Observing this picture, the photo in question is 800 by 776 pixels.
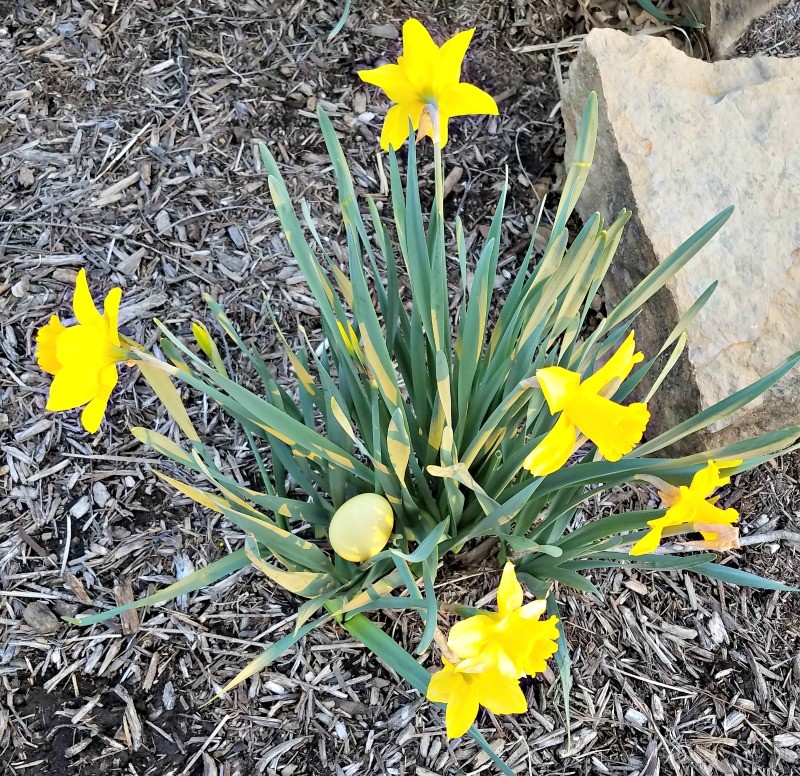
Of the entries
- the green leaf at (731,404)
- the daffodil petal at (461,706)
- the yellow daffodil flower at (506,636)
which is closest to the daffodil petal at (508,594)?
the yellow daffodil flower at (506,636)

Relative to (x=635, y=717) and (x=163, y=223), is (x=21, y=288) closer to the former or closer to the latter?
(x=163, y=223)

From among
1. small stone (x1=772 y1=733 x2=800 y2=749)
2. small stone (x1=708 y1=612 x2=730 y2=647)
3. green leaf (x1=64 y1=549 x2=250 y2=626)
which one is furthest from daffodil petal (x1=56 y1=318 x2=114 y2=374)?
small stone (x1=772 y1=733 x2=800 y2=749)

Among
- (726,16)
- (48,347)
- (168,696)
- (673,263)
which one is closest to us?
(48,347)

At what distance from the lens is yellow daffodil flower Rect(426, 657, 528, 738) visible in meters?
0.92

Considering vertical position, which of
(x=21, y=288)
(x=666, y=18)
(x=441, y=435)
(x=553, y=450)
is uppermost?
(x=666, y=18)

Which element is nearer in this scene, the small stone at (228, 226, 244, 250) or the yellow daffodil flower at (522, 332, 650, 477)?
the yellow daffodil flower at (522, 332, 650, 477)

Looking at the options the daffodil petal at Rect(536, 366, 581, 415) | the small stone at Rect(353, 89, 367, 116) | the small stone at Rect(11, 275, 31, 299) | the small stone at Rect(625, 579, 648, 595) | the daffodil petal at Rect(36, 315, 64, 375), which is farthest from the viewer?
the small stone at Rect(353, 89, 367, 116)

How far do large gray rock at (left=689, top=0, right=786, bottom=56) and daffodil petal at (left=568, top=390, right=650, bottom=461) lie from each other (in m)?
2.06

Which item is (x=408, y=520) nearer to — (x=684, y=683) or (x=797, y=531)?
(x=684, y=683)

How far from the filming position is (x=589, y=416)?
33.5 inches

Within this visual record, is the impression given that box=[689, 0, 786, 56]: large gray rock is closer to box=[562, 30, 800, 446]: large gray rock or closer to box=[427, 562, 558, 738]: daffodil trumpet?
box=[562, 30, 800, 446]: large gray rock

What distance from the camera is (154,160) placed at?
2043mm

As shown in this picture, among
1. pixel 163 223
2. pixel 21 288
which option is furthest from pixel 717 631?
pixel 21 288

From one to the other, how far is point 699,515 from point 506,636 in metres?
0.27
